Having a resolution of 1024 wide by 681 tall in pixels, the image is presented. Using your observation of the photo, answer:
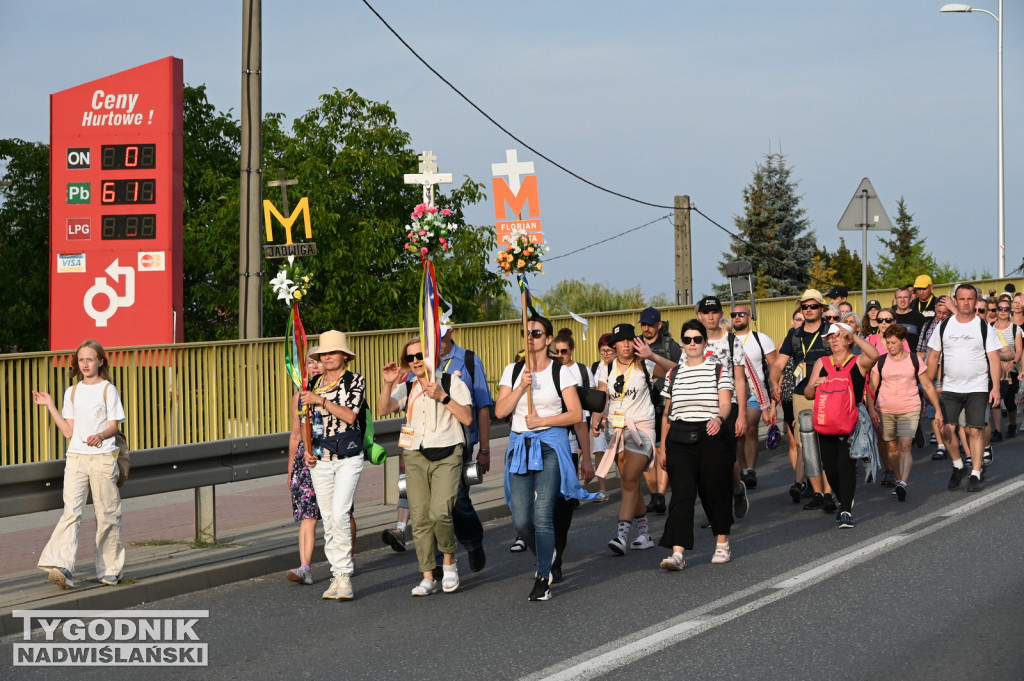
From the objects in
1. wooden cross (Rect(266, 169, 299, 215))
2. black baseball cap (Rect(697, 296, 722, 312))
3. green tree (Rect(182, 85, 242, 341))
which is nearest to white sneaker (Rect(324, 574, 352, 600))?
black baseball cap (Rect(697, 296, 722, 312))

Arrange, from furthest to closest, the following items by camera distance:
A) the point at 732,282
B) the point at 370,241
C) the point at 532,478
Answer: the point at 370,241, the point at 732,282, the point at 532,478

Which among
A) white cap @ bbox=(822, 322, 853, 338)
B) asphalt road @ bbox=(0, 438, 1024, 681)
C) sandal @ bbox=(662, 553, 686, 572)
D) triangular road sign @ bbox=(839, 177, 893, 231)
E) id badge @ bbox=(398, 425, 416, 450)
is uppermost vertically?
triangular road sign @ bbox=(839, 177, 893, 231)

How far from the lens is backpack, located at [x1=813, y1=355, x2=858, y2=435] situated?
10984 millimetres

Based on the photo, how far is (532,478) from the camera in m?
8.67

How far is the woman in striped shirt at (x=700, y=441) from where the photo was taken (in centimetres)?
941

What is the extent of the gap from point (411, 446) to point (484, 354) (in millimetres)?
7625

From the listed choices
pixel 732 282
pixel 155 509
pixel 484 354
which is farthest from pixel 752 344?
pixel 732 282

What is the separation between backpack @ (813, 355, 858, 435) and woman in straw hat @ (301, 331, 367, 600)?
414cm

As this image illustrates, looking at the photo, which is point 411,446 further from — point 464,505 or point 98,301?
point 98,301

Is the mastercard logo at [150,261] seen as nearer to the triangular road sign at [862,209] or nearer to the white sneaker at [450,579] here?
the triangular road sign at [862,209]

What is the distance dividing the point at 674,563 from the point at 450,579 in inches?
61.1

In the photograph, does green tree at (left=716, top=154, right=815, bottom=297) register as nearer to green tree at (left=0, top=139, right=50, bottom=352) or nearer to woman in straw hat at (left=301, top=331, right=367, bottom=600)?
green tree at (left=0, top=139, right=50, bottom=352)

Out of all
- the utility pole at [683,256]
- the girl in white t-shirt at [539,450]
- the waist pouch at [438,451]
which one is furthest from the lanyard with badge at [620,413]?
the utility pole at [683,256]

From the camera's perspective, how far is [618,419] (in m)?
10.1
